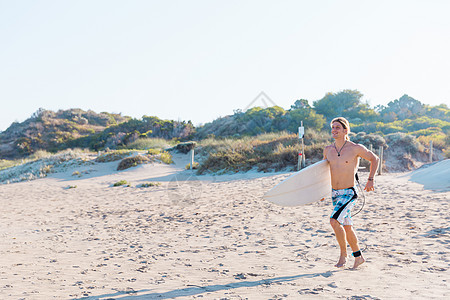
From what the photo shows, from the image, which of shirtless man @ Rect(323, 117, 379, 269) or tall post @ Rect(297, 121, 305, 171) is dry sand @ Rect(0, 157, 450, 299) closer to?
shirtless man @ Rect(323, 117, 379, 269)

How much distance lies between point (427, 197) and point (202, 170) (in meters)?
10.8

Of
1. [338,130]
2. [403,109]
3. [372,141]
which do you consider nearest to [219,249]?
[338,130]

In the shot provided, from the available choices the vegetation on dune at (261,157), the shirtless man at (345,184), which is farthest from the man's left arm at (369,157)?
the vegetation on dune at (261,157)

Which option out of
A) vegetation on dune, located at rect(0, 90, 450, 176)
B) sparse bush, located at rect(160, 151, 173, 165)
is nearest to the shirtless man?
vegetation on dune, located at rect(0, 90, 450, 176)

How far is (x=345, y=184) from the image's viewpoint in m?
3.96

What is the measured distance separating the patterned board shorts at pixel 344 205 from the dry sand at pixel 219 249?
23.2 inches

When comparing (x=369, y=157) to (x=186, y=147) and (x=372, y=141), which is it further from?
(x=186, y=147)

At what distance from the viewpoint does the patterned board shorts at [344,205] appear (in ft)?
12.7

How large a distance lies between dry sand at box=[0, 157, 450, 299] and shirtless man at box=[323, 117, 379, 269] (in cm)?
34

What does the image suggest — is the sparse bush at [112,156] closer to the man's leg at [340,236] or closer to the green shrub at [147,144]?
the green shrub at [147,144]

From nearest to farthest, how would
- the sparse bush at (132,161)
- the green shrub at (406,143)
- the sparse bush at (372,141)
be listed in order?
the sparse bush at (132,161) → the sparse bush at (372,141) → the green shrub at (406,143)

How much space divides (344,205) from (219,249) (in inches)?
82.4

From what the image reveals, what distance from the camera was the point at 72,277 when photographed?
160 inches

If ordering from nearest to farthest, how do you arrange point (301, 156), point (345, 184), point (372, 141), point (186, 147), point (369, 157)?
1. point (369, 157)
2. point (345, 184)
3. point (301, 156)
4. point (372, 141)
5. point (186, 147)
